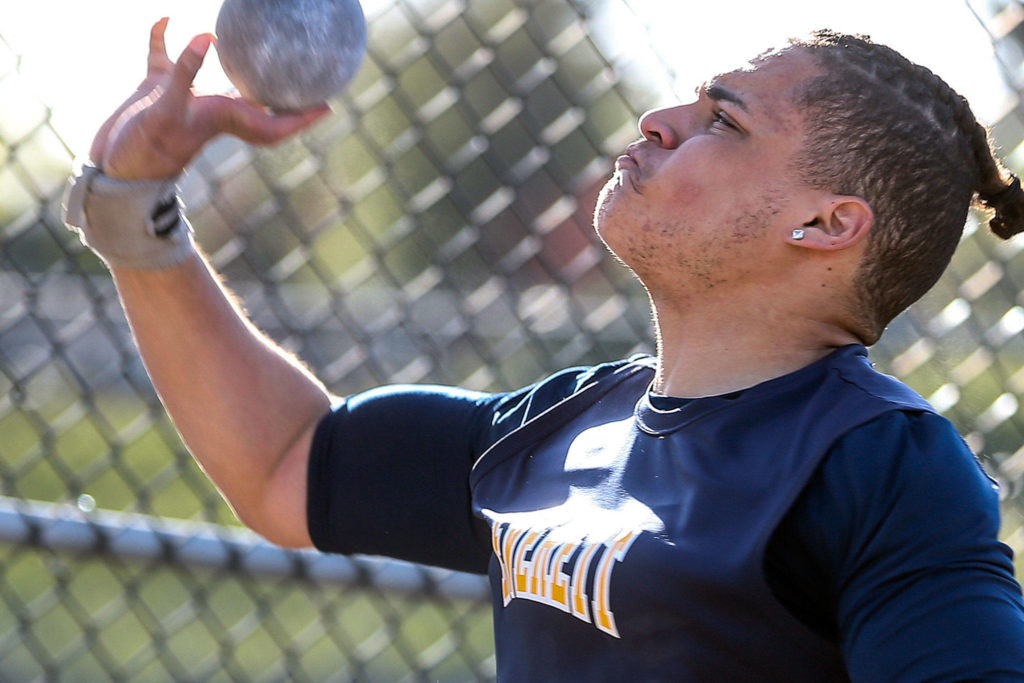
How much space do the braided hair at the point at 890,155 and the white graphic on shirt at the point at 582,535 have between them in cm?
38

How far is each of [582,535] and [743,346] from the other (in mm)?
322

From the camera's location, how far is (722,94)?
155 cm

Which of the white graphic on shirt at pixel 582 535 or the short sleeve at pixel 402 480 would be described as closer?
the white graphic on shirt at pixel 582 535

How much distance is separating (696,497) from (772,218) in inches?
15.2

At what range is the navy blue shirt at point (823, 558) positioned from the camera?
1.10 m

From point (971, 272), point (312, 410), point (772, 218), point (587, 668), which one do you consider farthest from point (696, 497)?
point (971, 272)

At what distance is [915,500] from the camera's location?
1.16 meters

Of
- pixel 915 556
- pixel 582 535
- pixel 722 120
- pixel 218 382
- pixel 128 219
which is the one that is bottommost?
pixel 915 556

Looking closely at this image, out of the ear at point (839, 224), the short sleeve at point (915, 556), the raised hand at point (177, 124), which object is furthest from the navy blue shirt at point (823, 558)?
the raised hand at point (177, 124)

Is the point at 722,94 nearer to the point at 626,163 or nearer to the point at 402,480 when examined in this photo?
the point at 626,163

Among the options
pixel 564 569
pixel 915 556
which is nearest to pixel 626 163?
pixel 564 569

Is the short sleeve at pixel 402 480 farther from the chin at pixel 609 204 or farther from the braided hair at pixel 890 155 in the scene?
the braided hair at pixel 890 155

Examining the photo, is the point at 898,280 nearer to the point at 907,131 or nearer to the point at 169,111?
the point at 907,131

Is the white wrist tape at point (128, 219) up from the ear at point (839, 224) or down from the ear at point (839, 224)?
up
